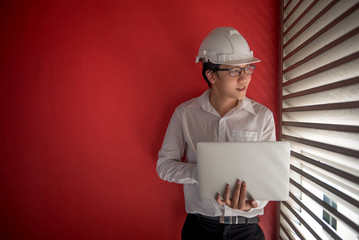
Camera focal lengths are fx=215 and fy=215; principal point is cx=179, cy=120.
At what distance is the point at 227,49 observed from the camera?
1247 millimetres

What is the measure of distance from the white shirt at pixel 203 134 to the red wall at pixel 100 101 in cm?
21

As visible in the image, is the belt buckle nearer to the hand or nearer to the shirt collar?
the hand

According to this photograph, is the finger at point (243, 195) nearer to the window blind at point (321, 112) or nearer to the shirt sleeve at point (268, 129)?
the window blind at point (321, 112)

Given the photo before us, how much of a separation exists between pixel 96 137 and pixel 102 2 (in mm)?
993

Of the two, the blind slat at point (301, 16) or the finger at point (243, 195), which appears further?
the blind slat at point (301, 16)

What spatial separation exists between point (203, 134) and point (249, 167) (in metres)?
0.47

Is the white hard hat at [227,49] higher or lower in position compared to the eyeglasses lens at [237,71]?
higher

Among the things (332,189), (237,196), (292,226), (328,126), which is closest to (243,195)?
(237,196)

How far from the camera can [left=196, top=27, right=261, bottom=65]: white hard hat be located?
1245 mm

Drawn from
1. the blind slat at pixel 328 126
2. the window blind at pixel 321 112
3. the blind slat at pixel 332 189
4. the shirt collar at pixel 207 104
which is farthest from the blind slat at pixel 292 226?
the shirt collar at pixel 207 104

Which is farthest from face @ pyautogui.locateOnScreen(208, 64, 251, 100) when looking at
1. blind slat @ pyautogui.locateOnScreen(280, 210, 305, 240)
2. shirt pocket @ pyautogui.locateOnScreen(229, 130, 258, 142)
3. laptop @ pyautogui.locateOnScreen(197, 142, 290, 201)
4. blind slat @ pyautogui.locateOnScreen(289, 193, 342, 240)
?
blind slat @ pyautogui.locateOnScreen(280, 210, 305, 240)

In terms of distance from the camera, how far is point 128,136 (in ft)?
5.32

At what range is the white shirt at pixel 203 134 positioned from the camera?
128cm

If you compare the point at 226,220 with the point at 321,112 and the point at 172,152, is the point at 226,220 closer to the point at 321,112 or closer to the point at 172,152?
the point at 172,152
